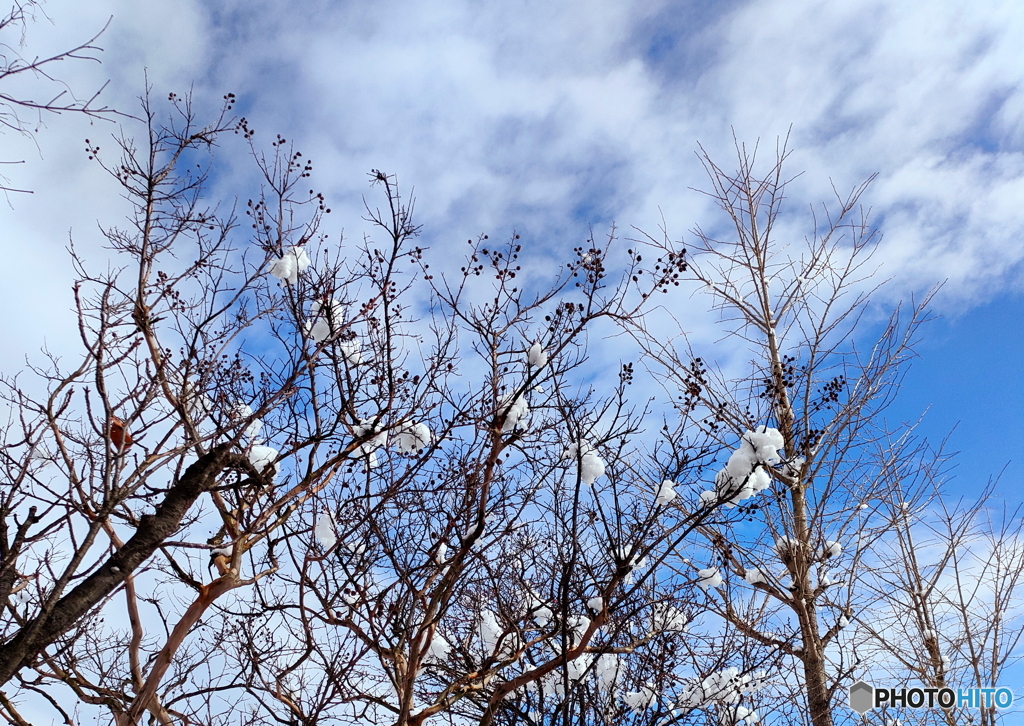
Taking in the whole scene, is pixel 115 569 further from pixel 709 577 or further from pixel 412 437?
pixel 709 577

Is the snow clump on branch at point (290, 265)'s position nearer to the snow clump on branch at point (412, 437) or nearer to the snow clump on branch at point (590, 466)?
the snow clump on branch at point (412, 437)

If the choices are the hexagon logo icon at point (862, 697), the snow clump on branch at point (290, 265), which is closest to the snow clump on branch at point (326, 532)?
the snow clump on branch at point (290, 265)

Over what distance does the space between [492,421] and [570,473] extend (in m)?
0.70

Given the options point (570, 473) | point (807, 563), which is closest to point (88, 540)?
point (570, 473)

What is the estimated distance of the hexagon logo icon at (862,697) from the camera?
6.45 m

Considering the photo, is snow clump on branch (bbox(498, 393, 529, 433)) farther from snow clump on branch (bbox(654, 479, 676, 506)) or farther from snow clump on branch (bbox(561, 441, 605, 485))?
snow clump on branch (bbox(654, 479, 676, 506))

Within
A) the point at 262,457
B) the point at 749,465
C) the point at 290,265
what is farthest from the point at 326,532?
the point at 749,465

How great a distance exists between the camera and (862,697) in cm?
649

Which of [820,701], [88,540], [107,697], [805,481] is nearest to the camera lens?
[88,540]

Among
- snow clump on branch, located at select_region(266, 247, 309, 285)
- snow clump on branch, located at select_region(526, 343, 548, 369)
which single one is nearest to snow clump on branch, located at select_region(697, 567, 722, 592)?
snow clump on branch, located at select_region(526, 343, 548, 369)

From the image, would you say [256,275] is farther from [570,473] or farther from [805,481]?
[805,481]

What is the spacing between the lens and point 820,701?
6191 millimetres

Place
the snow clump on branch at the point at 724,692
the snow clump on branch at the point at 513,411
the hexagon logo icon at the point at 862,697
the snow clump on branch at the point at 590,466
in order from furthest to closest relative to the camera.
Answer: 1. the hexagon logo icon at the point at 862,697
2. the snow clump on branch at the point at 724,692
3. the snow clump on branch at the point at 513,411
4. the snow clump on branch at the point at 590,466

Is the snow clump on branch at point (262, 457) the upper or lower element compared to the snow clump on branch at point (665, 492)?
upper
